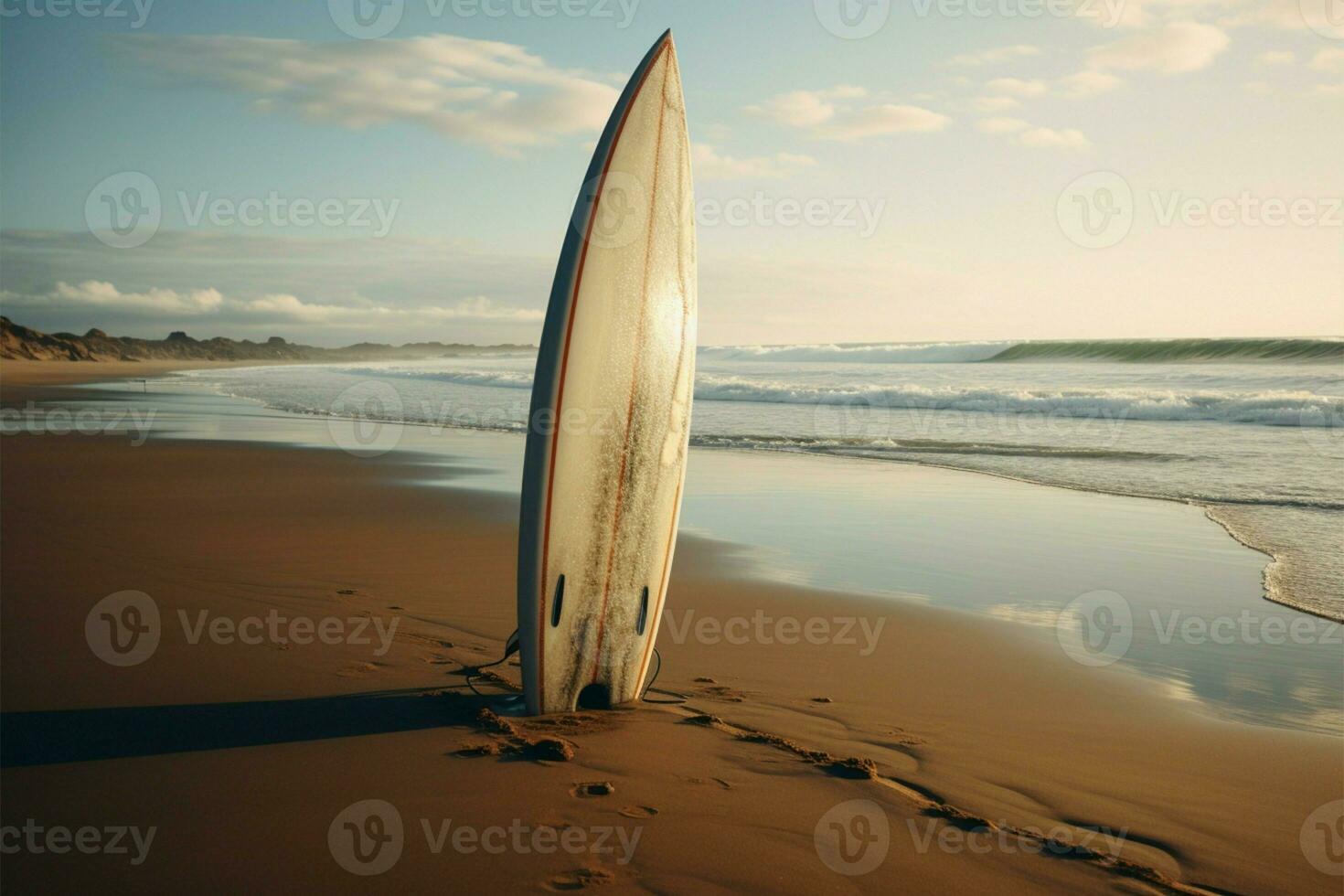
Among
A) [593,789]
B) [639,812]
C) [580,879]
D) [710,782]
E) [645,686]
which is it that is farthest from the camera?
[645,686]

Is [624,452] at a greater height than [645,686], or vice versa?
[624,452]

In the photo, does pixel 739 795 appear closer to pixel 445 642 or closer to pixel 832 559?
pixel 445 642

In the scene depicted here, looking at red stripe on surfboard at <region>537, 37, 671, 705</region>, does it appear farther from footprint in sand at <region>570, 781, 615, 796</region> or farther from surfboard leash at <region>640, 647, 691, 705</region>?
footprint in sand at <region>570, 781, 615, 796</region>

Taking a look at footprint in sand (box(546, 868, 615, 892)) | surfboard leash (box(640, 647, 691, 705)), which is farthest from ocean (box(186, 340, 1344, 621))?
footprint in sand (box(546, 868, 615, 892))

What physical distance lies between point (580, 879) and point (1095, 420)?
18783mm

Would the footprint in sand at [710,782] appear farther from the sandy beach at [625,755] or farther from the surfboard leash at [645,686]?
the surfboard leash at [645,686]

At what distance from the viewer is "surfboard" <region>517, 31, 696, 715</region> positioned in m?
3.33

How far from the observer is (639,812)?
2631mm

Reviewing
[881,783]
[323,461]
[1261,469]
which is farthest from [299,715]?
[1261,469]

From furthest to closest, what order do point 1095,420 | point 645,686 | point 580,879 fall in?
1. point 1095,420
2. point 645,686
3. point 580,879

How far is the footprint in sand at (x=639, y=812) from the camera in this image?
2609 millimetres

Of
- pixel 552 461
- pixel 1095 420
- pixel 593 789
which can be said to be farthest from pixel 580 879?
pixel 1095 420

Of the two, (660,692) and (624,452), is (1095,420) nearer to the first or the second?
(660,692)

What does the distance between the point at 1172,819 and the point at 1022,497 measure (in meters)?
6.89
